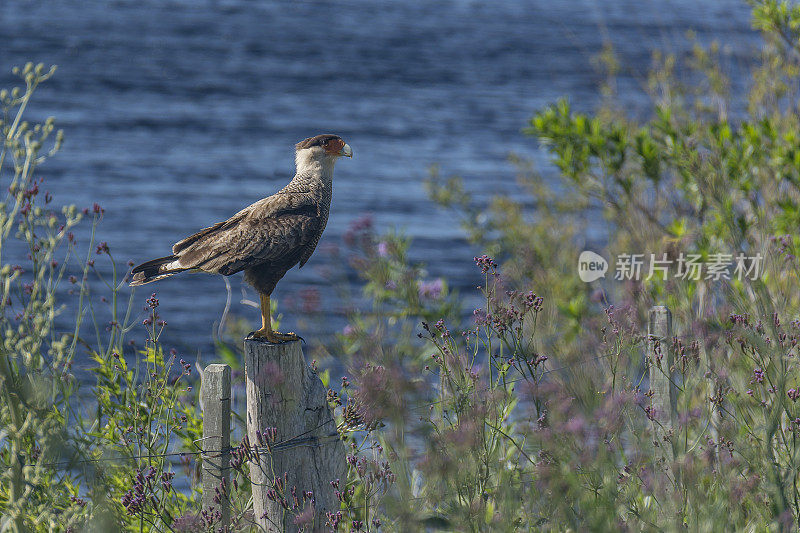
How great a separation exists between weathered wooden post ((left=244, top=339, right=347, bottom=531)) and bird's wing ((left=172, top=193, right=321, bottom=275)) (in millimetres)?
307

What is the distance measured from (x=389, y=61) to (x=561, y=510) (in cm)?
2513

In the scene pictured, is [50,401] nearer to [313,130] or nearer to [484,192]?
A: [484,192]

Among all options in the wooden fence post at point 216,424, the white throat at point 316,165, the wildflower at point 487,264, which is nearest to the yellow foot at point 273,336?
the wooden fence post at point 216,424

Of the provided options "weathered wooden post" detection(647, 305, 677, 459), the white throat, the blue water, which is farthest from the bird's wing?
"weathered wooden post" detection(647, 305, 677, 459)

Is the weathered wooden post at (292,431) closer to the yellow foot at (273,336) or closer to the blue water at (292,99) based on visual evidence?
the yellow foot at (273,336)

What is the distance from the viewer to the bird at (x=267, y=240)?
10.6ft

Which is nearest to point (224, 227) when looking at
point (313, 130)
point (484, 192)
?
point (484, 192)

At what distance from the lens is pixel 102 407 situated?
13.0 ft

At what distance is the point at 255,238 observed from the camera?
3.28 metres

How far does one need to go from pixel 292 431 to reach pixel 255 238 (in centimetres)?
70

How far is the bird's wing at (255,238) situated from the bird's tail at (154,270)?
0.03m

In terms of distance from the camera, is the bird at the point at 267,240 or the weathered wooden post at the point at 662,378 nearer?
the bird at the point at 267,240

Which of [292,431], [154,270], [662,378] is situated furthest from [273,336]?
[662,378]

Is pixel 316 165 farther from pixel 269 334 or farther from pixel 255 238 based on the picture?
pixel 269 334
